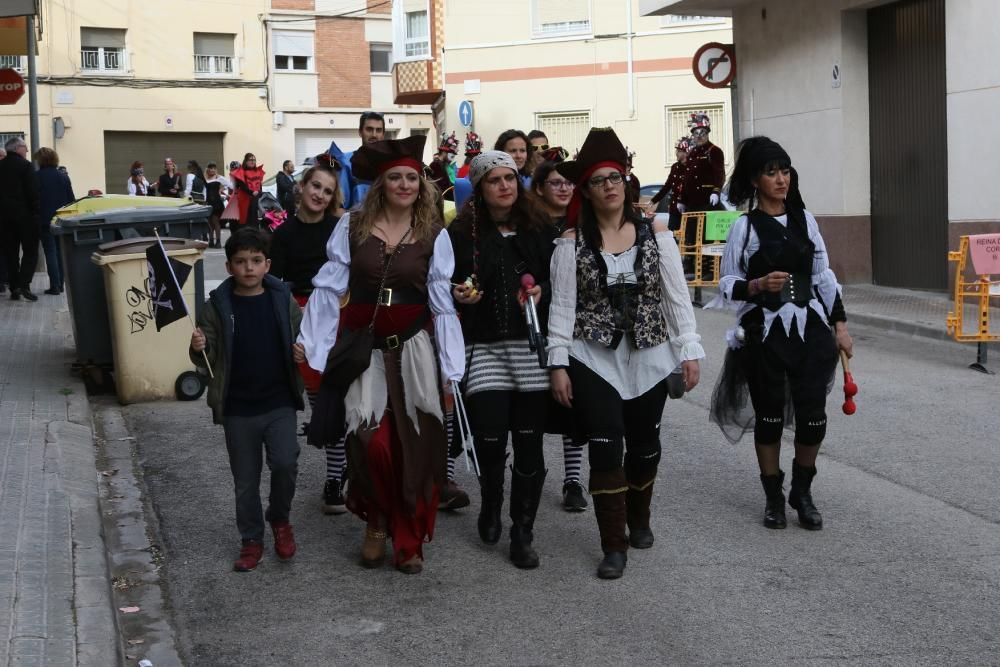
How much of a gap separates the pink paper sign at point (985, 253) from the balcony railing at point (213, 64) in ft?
118

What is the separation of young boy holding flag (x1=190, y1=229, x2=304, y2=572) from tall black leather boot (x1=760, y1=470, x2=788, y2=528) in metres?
2.26

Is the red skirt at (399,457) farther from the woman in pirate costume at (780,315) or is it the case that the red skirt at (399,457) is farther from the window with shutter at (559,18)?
the window with shutter at (559,18)

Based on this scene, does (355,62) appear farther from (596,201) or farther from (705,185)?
(596,201)

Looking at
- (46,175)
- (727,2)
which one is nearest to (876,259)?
(727,2)

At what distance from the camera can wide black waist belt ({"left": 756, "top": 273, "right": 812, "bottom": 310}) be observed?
641 centimetres

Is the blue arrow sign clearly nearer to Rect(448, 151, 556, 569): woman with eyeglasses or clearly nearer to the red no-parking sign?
the red no-parking sign

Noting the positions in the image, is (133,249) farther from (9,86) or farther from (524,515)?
(9,86)

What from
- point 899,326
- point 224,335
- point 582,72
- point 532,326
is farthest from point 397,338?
point 582,72

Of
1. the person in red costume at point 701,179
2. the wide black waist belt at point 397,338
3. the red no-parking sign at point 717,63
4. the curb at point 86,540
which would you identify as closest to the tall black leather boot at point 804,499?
the wide black waist belt at point 397,338

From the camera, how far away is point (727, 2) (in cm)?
2084

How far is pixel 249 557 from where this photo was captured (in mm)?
6055

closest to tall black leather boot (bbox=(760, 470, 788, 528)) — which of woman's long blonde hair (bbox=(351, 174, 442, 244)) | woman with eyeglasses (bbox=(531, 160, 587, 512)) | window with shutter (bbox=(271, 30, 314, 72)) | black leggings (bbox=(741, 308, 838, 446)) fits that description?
black leggings (bbox=(741, 308, 838, 446))

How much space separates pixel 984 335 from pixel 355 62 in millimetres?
37272

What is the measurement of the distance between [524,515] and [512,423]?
0.41 m
